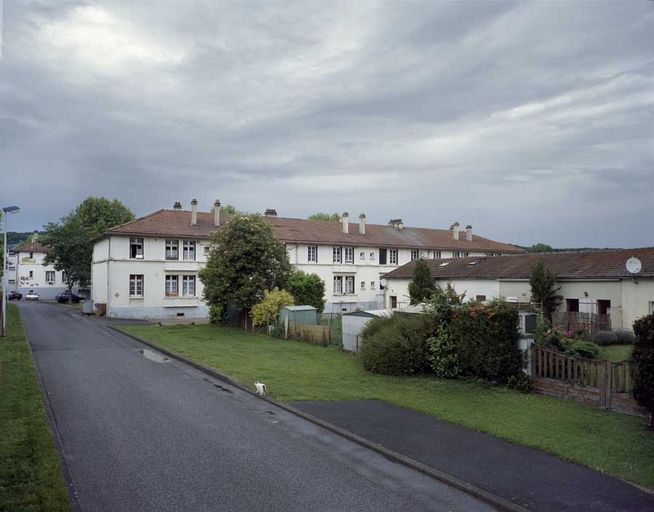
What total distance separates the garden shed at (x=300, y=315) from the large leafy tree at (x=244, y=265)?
3686 millimetres

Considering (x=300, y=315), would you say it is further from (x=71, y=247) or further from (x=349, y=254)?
(x=71, y=247)

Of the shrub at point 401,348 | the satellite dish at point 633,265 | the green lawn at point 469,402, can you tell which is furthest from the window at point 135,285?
the satellite dish at point 633,265

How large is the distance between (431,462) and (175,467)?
3609 mm

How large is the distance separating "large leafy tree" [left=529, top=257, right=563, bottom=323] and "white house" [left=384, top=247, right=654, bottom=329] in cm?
34

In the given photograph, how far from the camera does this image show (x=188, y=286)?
147 ft

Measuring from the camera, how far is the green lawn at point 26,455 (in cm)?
643

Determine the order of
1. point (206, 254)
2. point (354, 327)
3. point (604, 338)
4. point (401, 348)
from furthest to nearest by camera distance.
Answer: point (206, 254)
point (604, 338)
point (354, 327)
point (401, 348)

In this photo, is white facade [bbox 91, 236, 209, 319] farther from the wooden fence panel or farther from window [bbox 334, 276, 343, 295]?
the wooden fence panel

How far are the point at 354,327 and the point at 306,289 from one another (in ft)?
41.3

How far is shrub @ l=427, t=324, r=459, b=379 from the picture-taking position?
15.0 m

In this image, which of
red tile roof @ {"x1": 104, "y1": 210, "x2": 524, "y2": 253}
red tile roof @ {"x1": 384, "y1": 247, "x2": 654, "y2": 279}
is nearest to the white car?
red tile roof @ {"x1": 104, "y1": 210, "x2": 524, "y2": 253}

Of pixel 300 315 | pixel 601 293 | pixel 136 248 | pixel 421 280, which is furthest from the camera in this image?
pixel 136 248

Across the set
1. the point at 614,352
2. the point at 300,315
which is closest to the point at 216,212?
the point at 300,315

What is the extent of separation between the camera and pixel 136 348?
23406 mm
